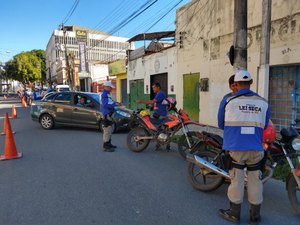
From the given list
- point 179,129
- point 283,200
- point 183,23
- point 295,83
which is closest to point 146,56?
point 183,23

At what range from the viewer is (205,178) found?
4613mm

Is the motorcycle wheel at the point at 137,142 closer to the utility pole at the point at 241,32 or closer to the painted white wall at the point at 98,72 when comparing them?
the utility pole at the point at 241,32

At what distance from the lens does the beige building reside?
324 inches

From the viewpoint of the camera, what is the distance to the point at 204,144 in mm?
4855

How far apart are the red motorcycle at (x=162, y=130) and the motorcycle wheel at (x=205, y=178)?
4.80ft

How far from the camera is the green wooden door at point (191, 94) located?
12.4 metres

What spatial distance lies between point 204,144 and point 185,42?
9031 mm

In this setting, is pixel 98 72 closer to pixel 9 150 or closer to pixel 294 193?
pixel 9 150

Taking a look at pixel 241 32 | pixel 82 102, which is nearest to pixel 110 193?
pixel 241 32

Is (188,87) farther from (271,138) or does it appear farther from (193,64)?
(271,138)

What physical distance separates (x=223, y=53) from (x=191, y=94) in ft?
9.02

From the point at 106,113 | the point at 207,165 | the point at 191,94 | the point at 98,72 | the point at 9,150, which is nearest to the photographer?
the point at 207,165

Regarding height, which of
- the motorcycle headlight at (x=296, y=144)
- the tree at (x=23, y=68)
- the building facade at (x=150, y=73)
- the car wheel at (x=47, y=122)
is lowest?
the car wheel at (x=47, y=122)

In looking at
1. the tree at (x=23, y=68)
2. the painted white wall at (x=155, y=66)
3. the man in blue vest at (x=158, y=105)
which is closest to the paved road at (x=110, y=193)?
the man in blue vest at (x=158, y=105)
